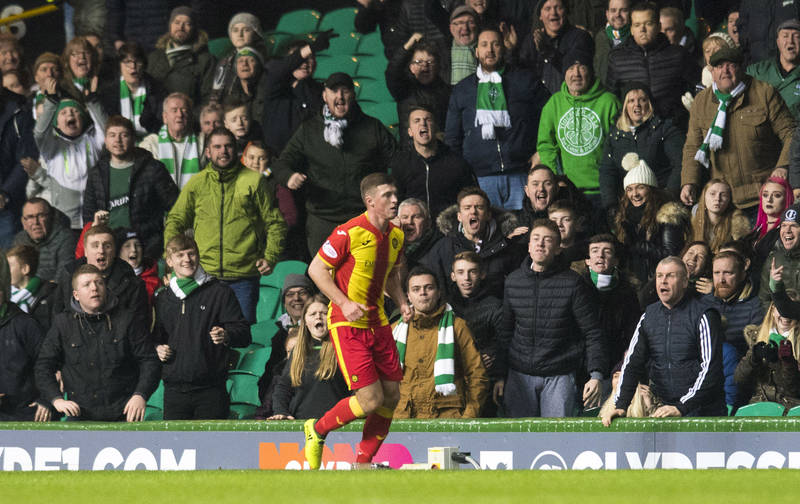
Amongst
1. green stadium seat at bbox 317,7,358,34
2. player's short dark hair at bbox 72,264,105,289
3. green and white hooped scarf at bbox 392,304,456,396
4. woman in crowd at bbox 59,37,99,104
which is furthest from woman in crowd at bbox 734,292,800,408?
green stadium seat at bbox 317,7,358,34

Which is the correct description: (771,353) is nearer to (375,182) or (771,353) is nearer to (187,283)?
(375,182)

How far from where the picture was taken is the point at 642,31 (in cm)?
1065

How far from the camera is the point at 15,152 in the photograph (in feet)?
41.7

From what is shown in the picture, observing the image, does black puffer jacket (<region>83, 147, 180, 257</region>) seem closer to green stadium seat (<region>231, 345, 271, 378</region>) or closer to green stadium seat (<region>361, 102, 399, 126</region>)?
green stadium seat (<region>231, 345, 271, 378</region>)

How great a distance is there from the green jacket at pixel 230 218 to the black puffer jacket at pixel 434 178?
3.70 ft

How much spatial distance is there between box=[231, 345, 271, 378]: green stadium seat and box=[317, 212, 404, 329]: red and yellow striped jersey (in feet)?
9.19

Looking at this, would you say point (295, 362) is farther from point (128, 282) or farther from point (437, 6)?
point (437, 6)

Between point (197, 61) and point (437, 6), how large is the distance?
2.54m

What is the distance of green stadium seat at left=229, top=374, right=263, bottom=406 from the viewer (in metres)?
10.0

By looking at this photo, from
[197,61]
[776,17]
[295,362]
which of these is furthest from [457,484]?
[197,61]

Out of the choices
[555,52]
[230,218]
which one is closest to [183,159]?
[230,218]

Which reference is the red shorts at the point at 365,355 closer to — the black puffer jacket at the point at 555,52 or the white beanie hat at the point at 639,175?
the white beanie hat at the point at 639,175

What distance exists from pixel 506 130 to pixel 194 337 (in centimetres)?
338

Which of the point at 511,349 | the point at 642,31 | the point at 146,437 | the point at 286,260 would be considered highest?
the point at 642,31
